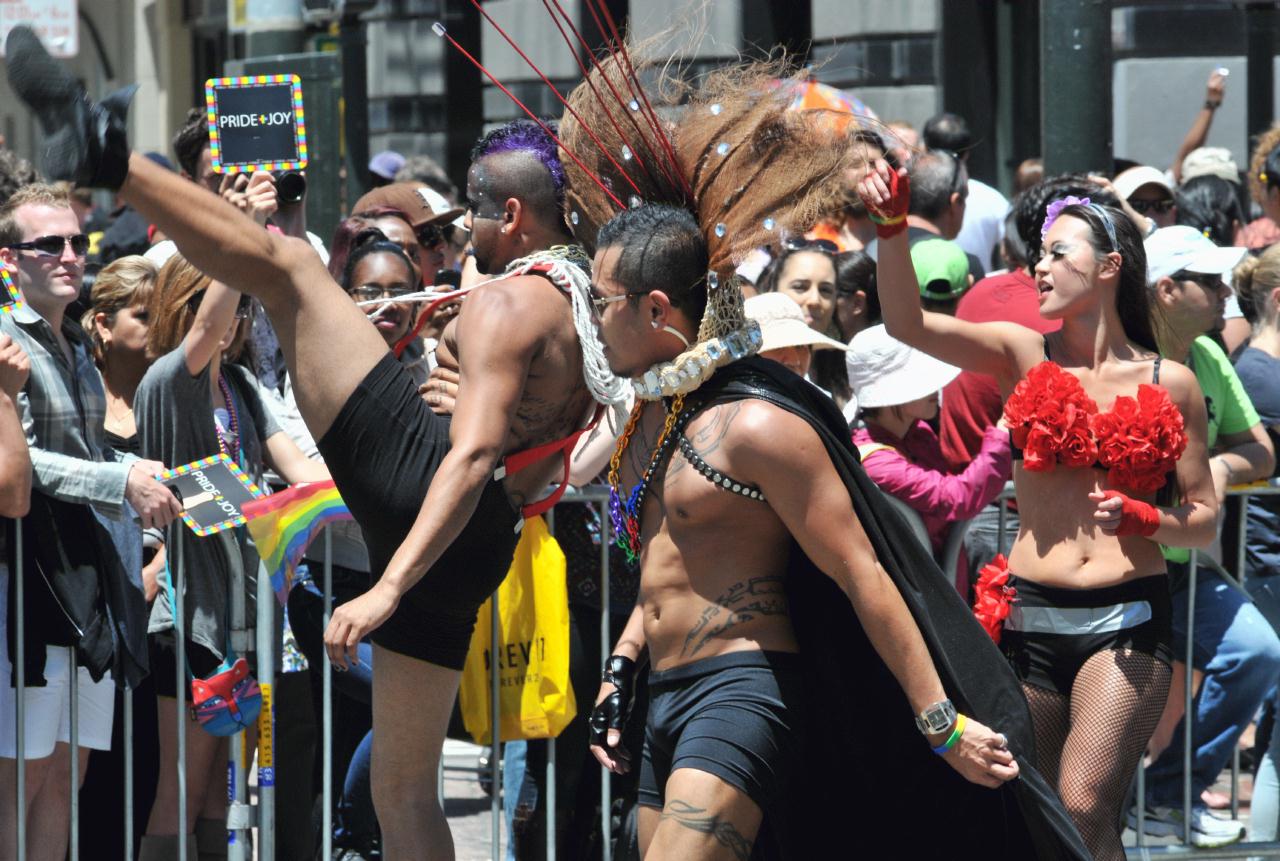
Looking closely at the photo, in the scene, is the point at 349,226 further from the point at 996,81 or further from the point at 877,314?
the point at 996,81

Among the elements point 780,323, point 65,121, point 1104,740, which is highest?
point 65,121

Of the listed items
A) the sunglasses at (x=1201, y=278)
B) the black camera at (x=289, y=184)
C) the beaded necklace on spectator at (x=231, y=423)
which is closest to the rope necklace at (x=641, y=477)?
the beaded necklace on spectator at (x=231, y=423)

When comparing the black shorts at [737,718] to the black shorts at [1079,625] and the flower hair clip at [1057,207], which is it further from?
the flower hair clip at [1057,207]

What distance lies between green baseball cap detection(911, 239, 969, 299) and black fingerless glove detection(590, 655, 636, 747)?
110 inches

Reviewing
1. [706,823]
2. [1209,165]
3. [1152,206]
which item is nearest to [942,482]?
[706,823]

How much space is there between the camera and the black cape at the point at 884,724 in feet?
13.1

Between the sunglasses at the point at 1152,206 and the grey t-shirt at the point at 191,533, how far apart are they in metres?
4.37

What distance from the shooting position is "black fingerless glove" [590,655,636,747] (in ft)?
13.9

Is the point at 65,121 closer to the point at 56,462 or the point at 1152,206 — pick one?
the point at 56,462

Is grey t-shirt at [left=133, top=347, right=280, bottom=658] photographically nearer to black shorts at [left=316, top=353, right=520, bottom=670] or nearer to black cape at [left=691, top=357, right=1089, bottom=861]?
black shorts at [left=316, top=353, right=520, bottom=670]

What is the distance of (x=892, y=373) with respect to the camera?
19.1 feet

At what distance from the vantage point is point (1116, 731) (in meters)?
4.84

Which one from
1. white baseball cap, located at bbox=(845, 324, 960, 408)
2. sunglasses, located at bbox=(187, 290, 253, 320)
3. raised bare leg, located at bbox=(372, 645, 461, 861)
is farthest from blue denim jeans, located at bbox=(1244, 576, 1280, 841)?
sunglasses, located at bbox=(187, 290, 253, 320)

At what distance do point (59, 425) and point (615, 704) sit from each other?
6.29 feet
